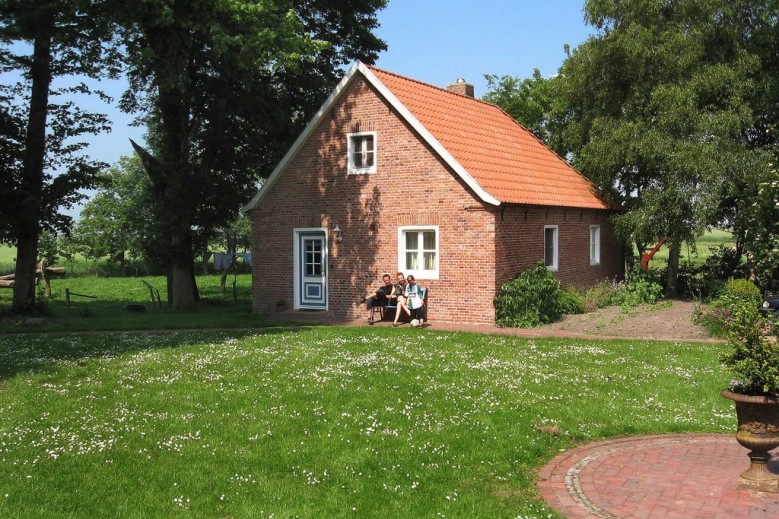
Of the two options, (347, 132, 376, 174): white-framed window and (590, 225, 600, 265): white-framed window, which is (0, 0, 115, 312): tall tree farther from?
(590, 225, 600, 265): white-framed window

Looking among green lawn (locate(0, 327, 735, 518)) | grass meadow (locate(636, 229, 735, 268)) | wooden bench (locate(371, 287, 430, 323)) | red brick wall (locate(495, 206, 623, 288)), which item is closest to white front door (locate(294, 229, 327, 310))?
wooden bench (locate(371, 287, 430, 323))

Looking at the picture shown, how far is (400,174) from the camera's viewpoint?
70.6ft

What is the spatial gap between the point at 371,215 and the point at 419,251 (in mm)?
1823

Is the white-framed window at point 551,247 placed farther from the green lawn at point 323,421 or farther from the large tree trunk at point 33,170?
the large tree trunk at point 33,170

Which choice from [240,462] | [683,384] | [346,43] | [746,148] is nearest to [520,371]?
[683,384]

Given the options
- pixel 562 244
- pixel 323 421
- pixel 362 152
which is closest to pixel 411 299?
pixel 362 152

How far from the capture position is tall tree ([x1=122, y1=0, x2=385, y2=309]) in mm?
21969

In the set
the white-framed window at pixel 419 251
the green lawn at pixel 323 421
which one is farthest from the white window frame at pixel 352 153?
the green lawn at pixel 323 421

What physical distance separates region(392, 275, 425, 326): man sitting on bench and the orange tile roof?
10.4ft

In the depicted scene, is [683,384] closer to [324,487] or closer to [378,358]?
[378,358]

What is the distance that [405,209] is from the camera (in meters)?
21.5

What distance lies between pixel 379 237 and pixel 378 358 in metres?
8.12

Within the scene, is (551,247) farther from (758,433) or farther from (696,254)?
(758,433)

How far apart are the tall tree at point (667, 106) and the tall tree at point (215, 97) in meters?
9.07
